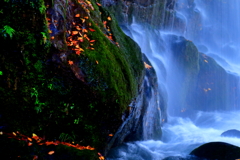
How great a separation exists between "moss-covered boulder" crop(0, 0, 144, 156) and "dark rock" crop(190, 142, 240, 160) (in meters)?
3.11

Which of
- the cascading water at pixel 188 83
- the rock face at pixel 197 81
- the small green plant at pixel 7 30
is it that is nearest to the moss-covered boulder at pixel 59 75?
the small green plant at pixel 7 30

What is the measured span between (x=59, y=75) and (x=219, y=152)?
5119 mm

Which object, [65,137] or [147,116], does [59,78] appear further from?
[147,116]

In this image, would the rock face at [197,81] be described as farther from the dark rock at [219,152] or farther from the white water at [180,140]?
the dark rock at [219,152]

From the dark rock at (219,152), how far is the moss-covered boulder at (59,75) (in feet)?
10.2

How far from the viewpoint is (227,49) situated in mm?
31875

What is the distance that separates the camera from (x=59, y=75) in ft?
13.5

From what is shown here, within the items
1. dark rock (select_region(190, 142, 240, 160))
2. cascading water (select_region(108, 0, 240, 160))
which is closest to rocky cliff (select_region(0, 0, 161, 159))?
dark rock (select_region(190, 142, 240, 160))

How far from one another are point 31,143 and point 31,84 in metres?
1.15

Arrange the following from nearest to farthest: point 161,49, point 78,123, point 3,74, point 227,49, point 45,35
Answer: point 3,74, point 45,35, point 78,123, point 161,49, point 227,49

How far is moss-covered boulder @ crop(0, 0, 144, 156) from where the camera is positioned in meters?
3.66

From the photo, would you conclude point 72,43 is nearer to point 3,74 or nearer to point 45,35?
point 45,35

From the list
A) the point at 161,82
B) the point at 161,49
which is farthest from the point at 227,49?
the point at 161,82

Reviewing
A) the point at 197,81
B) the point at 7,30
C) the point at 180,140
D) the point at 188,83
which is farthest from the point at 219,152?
the point at 197,81
